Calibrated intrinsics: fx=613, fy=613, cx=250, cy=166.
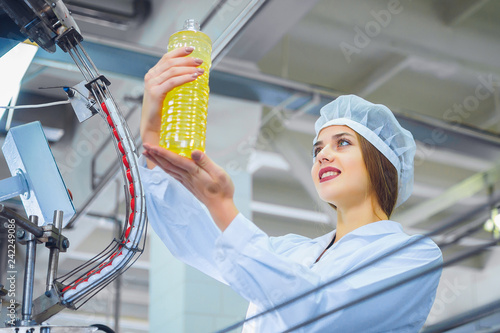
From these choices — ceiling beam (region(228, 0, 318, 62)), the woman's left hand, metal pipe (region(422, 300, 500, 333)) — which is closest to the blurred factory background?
ceiling beam (region(228, 0, 318, 62))

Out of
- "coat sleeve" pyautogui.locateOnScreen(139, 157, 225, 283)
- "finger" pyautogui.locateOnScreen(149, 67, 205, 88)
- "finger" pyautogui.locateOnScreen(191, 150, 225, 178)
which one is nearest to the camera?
"finger" pyautogui.locateOnScreen(191, 150, 225, 178)

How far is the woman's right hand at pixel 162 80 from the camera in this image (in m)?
1.07

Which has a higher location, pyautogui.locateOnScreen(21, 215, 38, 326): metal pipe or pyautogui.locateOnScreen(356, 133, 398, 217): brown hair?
pyautogui.locateOnScreen(356, 133, 398, 217): brown hair

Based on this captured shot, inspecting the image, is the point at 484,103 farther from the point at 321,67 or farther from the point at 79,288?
the point at 79,288

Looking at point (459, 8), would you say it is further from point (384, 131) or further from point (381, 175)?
point (381, 175)

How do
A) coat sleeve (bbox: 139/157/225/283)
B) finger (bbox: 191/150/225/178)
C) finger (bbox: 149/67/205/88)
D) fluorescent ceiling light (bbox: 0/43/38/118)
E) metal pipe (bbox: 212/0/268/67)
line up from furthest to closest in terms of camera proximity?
1. metal pipe (bbox: 212/0/268/67)
2. fluorescent ceiling light (bbox: 0/43/38/118)
3. coat sleeve (bbox: 139/157/225/283)
4. finger (bbox: 149/67/205/88)
5. finger (bbox: 191/150/225/178)

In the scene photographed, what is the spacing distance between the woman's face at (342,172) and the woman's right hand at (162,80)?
0.38m

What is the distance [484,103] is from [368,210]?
3592mm

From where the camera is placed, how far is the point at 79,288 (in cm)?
111

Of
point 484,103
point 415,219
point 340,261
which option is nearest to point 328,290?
point 340,261

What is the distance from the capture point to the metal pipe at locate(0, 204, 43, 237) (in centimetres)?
108

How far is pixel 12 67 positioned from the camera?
143cm

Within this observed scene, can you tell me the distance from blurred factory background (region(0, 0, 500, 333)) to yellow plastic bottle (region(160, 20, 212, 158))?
103cm

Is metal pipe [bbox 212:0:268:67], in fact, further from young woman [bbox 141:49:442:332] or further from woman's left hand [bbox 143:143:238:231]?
woman's left hand [bbox 143:143:238:231]
